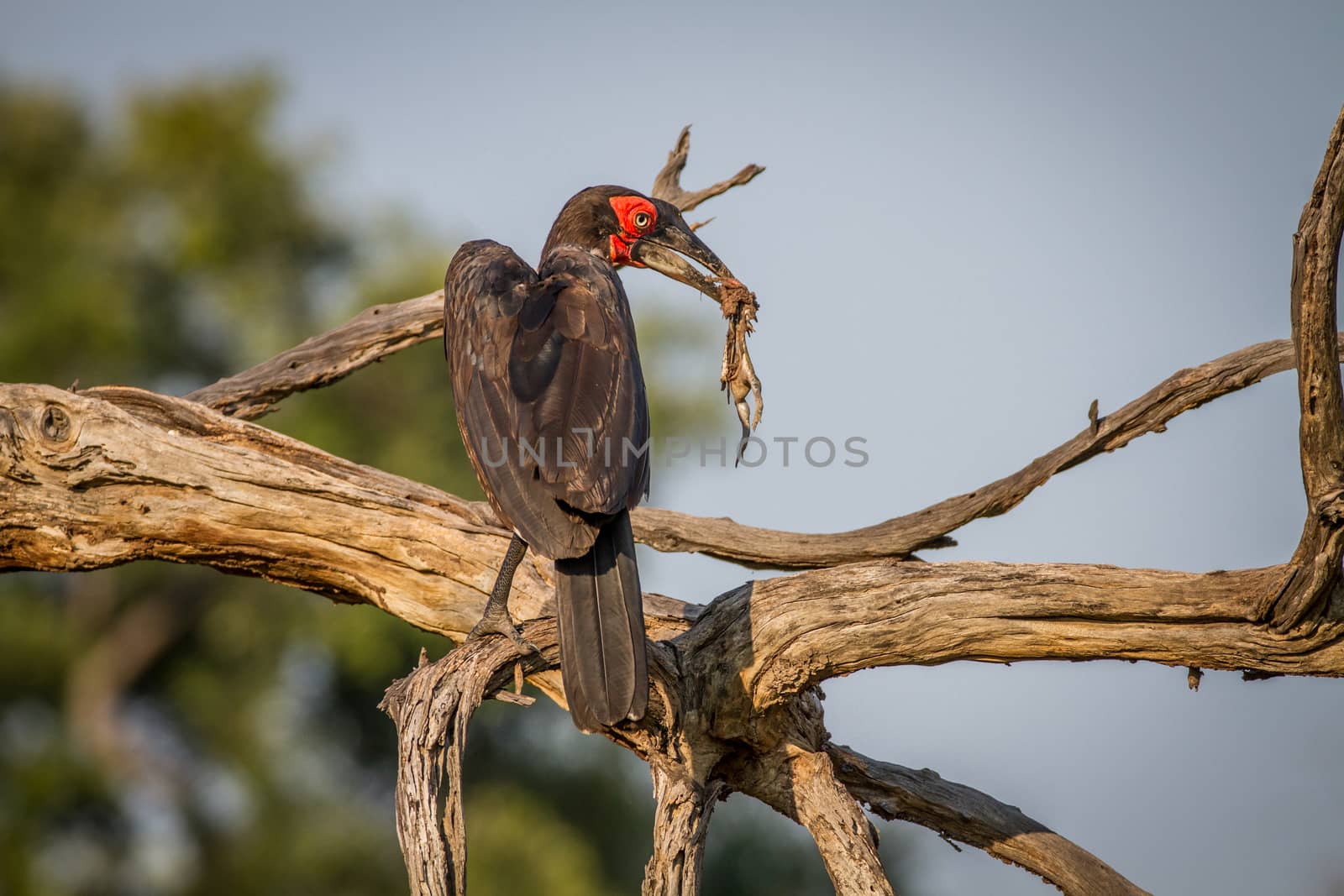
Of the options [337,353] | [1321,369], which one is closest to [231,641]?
[337,353]

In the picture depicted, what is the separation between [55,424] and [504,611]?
205 centimetres

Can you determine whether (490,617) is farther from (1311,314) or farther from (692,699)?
(1311,314)

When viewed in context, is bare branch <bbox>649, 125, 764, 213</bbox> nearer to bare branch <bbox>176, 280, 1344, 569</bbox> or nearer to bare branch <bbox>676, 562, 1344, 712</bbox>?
bare branch <bbox>176, 280, 1344, 569</bbox>

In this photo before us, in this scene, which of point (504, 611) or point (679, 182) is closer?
point (504, 611)

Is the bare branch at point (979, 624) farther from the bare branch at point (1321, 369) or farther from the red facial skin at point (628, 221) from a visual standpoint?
the red facial skin at point (628, 221)

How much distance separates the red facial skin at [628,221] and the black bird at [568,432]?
0.38 m

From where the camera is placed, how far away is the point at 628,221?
515 cm

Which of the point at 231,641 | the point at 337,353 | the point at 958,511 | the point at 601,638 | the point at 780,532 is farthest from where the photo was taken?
the point at 231,641

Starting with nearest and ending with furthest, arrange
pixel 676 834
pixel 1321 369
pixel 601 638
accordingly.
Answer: pixel 1321 369, pixel 601 638, pixel 676 834

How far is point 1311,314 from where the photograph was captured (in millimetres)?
3002

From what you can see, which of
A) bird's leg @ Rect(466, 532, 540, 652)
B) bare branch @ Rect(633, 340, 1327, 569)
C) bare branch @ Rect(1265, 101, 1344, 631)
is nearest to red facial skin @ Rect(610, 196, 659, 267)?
bare branch @ Rect(633, 340, 1327, 569)

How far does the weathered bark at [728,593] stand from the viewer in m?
3.23

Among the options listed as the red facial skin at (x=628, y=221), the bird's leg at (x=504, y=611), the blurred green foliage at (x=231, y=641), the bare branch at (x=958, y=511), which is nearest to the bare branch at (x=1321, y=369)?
the bare branch at (x=958, y=511)

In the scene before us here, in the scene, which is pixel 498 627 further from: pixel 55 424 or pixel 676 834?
pixel 55 424
